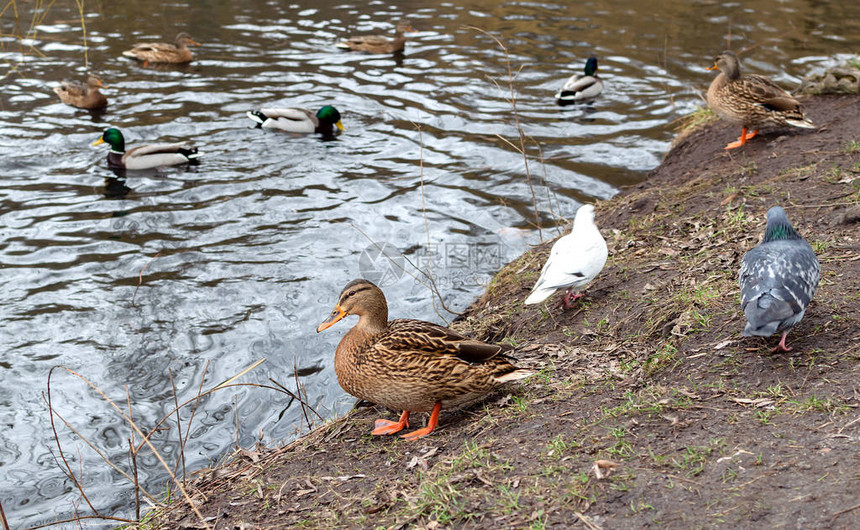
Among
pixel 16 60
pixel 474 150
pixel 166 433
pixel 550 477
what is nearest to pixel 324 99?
pixel 474 150

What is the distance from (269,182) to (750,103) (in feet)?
20.2

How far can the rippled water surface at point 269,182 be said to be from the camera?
6504 mm

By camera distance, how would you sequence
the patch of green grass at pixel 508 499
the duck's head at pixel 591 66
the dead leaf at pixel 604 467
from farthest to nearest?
the duck's head at pixel 591 66, the dead leaf at pixel 604 467, the patch of green grass at pixel 508 499

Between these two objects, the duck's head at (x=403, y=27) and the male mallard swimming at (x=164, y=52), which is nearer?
the male mallard swimming at (x=164, y=52)

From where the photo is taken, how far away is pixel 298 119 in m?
12.5

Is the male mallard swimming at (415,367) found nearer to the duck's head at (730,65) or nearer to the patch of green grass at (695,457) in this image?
the patch of green grass at (695,457)

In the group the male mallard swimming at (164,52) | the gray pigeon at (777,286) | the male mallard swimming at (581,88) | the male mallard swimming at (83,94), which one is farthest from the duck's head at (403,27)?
the gray pigeon at (777,286)

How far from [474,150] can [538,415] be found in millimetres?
7558

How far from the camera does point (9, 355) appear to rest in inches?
271

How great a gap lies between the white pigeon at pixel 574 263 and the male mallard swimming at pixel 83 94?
9973mm

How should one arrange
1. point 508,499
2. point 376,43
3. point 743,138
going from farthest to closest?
point 376,43 < point 743,138 < point 508,499

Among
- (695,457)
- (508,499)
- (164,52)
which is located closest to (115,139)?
(164,52)

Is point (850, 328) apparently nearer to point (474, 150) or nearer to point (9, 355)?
point (9, 355)

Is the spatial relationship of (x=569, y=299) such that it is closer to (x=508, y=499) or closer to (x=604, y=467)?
(x=604, y=467)
